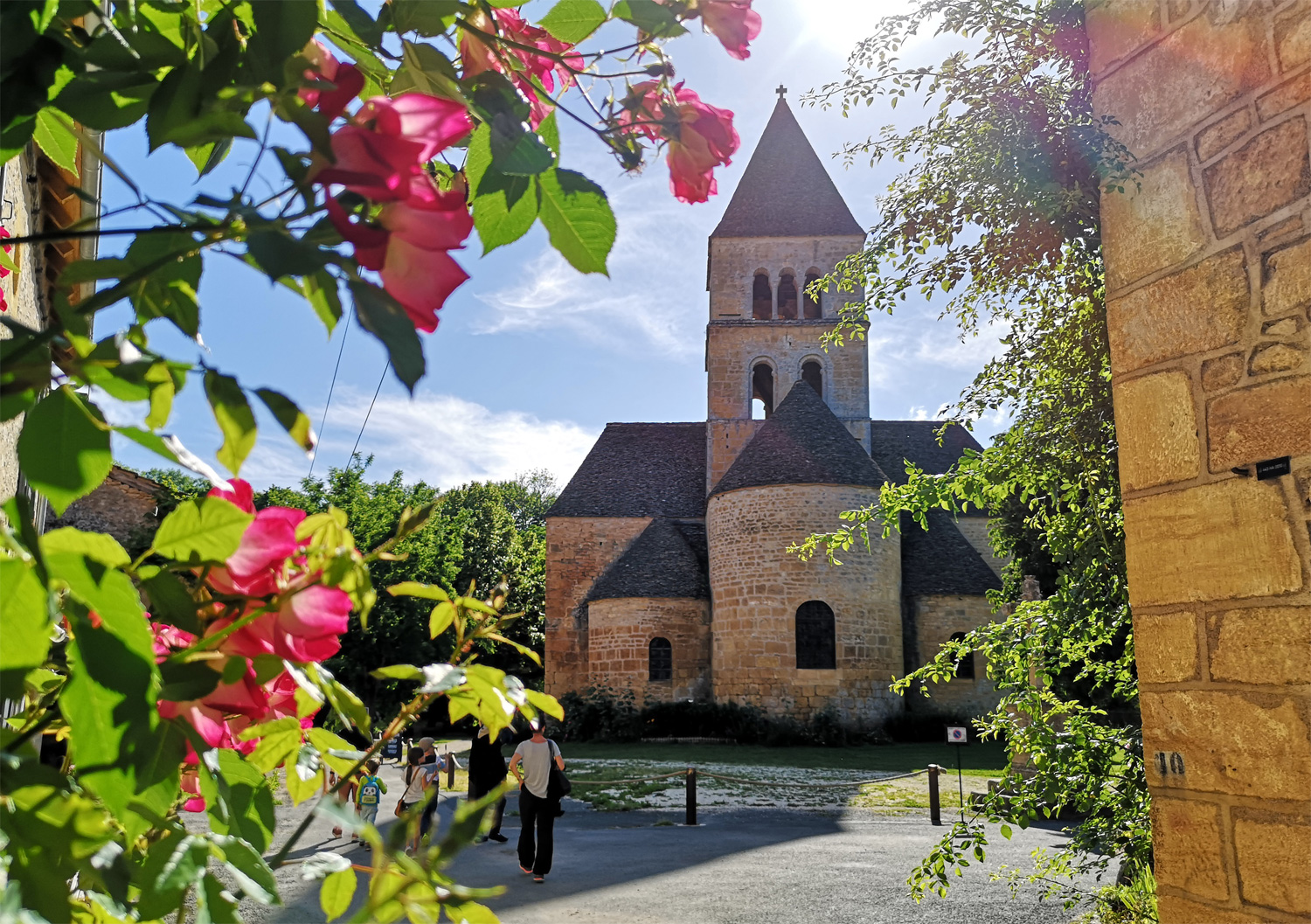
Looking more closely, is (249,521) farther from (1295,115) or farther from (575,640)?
(575,640)

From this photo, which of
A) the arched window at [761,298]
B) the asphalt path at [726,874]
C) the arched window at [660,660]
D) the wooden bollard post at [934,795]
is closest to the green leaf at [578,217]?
the asphalt path at [726,874]

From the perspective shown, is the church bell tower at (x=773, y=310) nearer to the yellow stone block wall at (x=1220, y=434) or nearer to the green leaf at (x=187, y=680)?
the yellow stone block wall at (x=1220, y=434)

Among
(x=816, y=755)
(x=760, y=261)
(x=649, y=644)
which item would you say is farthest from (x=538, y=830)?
(x=760, y=261)

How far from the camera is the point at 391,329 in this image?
640 mm

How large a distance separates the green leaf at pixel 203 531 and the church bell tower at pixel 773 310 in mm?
28185

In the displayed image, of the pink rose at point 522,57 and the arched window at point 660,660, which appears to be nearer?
the pink rose at point 522,57

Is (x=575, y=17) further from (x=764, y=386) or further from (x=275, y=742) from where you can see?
(x=764, y=386)

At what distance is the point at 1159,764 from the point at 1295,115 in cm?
173

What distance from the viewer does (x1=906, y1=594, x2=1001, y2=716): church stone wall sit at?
23.8m

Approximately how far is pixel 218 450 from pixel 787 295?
99.9 ft

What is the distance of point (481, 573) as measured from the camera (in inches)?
1676

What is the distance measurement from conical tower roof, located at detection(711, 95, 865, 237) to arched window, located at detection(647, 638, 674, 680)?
12.7 metres

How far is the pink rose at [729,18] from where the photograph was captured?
3.17 ft

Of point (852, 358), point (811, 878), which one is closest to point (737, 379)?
point (852, 358)
